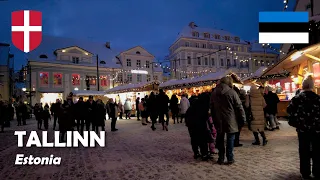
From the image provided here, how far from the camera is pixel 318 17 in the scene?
8.23 m

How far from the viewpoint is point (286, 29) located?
1138cm

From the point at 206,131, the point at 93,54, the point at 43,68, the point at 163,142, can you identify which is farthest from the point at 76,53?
the point at 206,131

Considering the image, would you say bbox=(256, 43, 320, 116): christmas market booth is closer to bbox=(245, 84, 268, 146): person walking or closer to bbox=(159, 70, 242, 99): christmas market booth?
bbox=(159, 70, 242, 99): christmas market booth

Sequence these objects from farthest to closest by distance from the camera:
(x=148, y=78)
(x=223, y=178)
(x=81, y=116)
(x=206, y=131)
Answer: (x=148, y=78), (x=81, y=116), (x=206, y=131), (x=223, y=178)

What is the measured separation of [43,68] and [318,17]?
37.6 m

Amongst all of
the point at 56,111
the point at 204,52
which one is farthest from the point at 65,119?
the point at 204,52

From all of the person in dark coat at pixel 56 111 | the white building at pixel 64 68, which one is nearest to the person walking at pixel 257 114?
the person in dark coat at pixel 56 111

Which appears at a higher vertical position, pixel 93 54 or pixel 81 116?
pixel 93 54

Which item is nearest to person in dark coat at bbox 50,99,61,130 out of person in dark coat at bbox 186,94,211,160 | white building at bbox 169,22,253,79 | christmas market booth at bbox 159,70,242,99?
christmas market booth at bbox 159,70,242,99

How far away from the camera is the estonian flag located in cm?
901

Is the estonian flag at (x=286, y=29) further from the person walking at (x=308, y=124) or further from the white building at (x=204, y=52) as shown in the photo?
the white building at (x=204, y=52)

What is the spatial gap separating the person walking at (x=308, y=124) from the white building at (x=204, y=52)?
43015 mm

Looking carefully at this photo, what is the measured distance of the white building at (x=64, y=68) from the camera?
38.3 metres

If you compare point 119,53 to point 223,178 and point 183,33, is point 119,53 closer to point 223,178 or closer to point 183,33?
point 183,33
